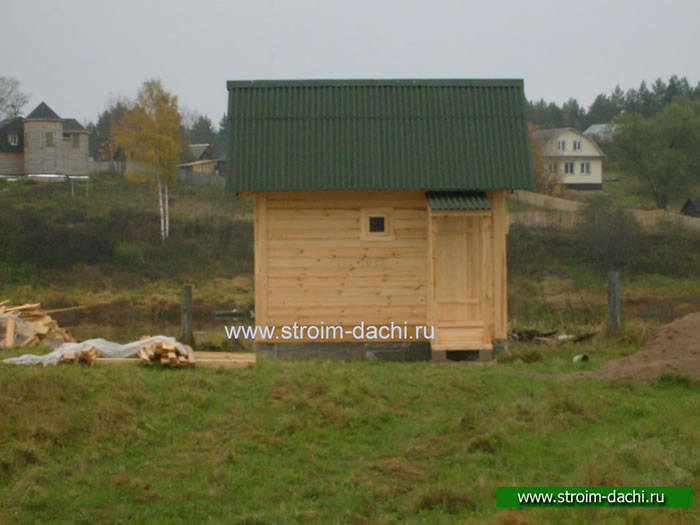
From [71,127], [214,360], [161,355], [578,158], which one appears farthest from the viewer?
[578,158]

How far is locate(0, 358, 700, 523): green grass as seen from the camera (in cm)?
716

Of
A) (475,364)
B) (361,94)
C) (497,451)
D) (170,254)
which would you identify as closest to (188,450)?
(497,451)

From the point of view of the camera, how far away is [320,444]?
894 cm

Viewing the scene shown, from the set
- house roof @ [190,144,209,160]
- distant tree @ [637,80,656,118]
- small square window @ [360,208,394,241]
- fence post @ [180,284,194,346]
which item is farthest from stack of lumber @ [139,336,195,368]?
distant tree @ [637,80,656,118]

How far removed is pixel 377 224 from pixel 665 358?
5.47 m

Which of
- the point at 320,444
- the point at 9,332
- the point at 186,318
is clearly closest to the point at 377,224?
the point at 186,318

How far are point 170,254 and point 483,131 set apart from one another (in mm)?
30824

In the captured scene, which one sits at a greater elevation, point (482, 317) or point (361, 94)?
point (361, 94)

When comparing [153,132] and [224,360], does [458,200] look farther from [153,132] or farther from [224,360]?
[153,132]

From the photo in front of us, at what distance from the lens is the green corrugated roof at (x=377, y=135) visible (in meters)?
15.2

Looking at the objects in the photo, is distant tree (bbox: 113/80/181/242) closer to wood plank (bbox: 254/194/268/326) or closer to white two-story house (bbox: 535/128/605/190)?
wood plank (bbox: 254/194/268/326)

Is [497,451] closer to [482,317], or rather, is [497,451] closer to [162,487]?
[162,487]

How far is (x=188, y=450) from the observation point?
8625mm

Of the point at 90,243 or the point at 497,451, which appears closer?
the point at 497,451
